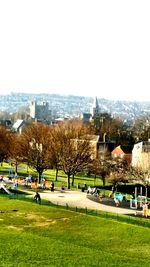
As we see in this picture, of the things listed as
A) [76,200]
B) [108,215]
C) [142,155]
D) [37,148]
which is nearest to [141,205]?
[76,200]

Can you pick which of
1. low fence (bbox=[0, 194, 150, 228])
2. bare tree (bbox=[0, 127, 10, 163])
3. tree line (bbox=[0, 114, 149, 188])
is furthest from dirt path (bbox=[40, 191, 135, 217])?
bare tree (bbox=[0, 127, 10, 163])

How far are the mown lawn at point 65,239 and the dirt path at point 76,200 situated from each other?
189 inches

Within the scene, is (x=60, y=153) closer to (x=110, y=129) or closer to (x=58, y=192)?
(x=58, y=192)

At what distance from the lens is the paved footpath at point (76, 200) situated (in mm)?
48406

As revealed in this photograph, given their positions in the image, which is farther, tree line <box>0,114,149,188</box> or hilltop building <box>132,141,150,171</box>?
hilltop building <box>132,141,150,171</box>

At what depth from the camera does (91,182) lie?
77.6m

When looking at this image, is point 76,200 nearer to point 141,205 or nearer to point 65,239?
point 141,205

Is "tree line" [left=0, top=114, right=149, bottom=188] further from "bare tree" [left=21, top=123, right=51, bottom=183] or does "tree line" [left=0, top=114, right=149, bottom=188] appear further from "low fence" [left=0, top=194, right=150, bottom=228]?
"low fence" [left=0, top=194, right=150, bottom=228]

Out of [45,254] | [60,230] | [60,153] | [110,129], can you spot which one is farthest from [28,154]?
[110,129]

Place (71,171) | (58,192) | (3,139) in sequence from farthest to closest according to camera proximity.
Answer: (3,139) < (71,171) < (58,192)

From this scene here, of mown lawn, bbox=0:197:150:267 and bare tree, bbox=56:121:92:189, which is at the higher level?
bare tree, bbox=56:121:92:189

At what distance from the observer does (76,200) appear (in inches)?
2069

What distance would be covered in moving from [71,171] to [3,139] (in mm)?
20628

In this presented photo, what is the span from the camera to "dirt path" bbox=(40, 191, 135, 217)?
4841 cm
